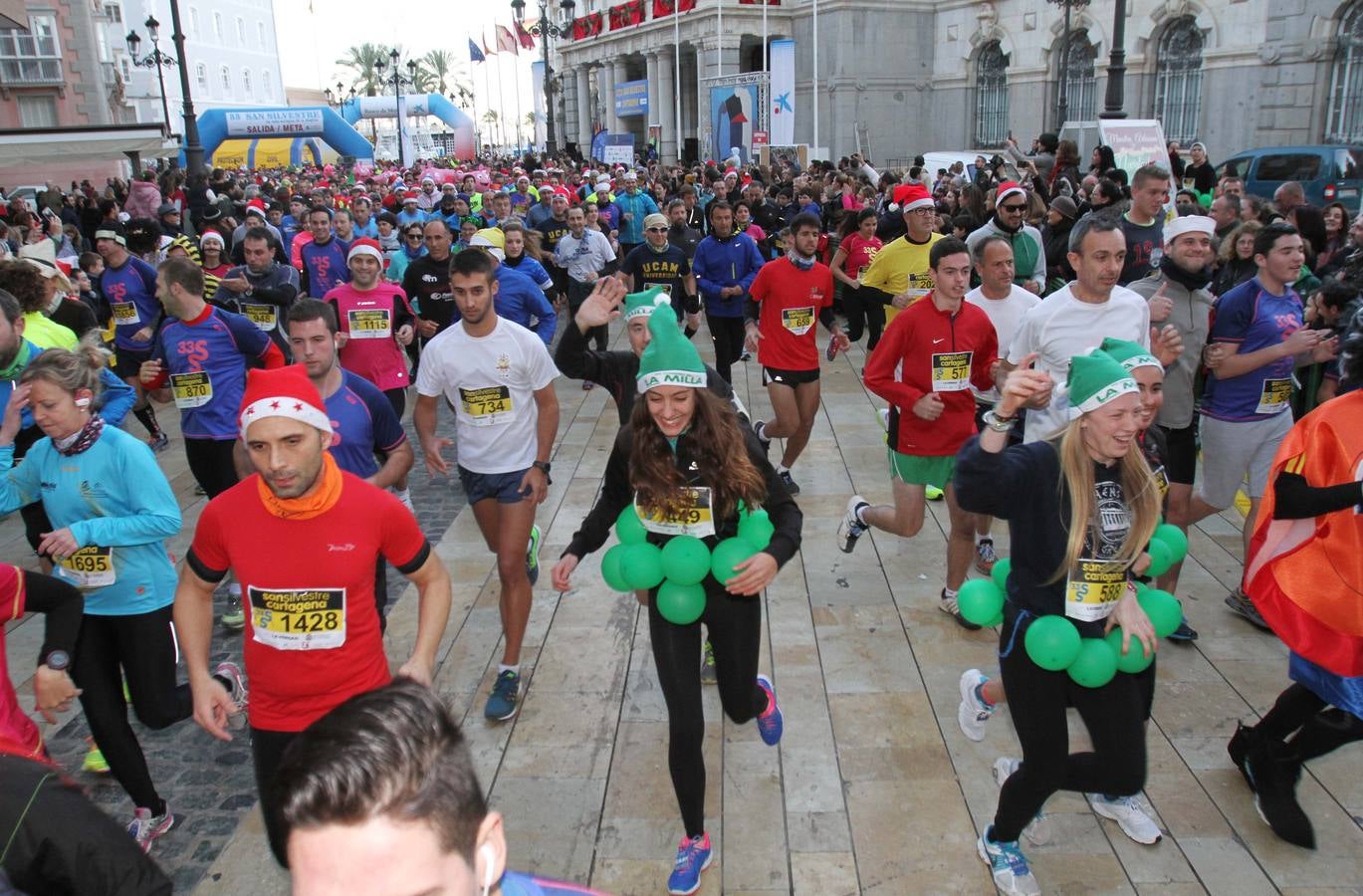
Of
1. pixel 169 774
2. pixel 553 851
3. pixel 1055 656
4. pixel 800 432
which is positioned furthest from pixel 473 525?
pixel 1055 656

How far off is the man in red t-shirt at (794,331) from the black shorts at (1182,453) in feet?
8.54

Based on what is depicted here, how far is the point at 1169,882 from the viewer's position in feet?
11.4

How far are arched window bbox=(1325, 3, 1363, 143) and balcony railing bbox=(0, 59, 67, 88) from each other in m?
54.3

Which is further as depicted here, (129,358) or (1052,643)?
(129,358)

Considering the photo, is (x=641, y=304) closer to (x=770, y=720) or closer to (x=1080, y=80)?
(x=770, y=720)

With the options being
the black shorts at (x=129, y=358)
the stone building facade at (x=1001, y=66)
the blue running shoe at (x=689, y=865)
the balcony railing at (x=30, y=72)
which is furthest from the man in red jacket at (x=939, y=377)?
the balcony railing at (x=30, y=72)

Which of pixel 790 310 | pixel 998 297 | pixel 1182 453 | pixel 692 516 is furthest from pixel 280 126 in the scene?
pixel 692 516

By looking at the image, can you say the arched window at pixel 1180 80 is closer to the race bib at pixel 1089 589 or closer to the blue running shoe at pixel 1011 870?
the race bib at pixel 1089 589

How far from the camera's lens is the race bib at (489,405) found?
A: 16.4 feet

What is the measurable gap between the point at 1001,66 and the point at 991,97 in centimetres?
111

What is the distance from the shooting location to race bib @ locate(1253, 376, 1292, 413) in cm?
514

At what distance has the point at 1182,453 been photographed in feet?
17.8

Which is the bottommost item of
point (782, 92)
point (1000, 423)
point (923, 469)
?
point (923, 469)

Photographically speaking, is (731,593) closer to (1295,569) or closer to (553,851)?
(553,851)
